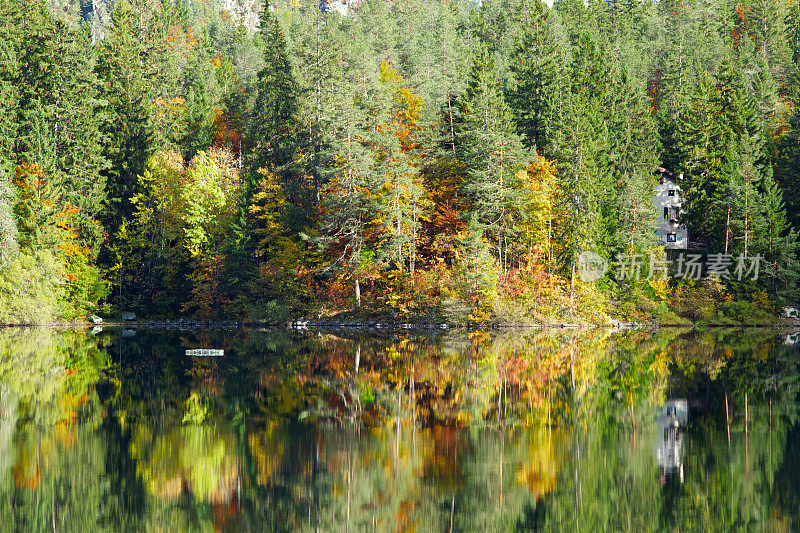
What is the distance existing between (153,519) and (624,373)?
2007cm

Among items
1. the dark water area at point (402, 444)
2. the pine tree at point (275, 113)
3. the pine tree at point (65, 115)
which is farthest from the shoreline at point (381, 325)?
the dark water area at point (402, 444)

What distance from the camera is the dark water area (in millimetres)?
13680

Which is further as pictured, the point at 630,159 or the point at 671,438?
the point at 630,159

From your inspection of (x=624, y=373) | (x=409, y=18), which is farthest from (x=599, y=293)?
(x=409, y=18)

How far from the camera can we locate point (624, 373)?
2975 cm

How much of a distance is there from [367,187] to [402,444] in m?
40.1

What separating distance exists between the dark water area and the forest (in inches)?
935

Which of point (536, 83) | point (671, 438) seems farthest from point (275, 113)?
point (671, 438)

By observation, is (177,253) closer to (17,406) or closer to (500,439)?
(17,406)

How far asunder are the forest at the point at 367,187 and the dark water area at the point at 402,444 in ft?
77.9

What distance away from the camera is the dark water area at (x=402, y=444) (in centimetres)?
1368

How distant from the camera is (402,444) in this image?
1838 centimetres

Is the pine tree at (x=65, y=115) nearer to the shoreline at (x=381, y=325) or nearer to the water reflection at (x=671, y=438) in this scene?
the shoreline at (x=381, y=325)

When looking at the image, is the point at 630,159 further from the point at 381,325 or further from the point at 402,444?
the point at 402,444
